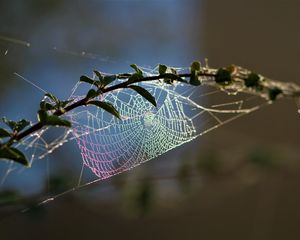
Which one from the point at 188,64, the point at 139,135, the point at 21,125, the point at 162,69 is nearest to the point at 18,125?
the point at 21,125

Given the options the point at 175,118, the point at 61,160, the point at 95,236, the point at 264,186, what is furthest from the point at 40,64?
the point at 175,118

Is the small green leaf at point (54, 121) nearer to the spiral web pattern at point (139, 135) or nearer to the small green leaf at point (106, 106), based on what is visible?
the small green leaf at point (106, 106)

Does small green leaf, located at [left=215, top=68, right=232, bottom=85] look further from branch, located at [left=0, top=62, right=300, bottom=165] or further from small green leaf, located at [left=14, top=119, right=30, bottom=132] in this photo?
small green leaf, located at [left=14, top=119, right=30, bottom=132]

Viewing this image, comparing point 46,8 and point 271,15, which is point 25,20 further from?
point 271,15

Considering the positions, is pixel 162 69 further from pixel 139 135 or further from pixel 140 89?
pixel 139 135

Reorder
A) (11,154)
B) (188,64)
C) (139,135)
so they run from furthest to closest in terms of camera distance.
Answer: (188,64) → (139,135) → (11,154)

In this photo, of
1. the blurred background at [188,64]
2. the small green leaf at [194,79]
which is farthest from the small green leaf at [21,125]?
the blurred background at [188,64]

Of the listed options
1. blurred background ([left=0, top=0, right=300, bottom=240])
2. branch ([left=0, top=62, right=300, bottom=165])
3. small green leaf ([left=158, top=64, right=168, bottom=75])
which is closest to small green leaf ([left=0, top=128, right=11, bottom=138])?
branch ([left=0, top=62, right=300, bottom=165])

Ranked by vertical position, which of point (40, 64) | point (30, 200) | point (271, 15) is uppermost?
point (271, 15)

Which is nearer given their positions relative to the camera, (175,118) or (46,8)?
(175,118)

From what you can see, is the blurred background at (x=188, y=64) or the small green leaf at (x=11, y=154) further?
the blurred background at (x=188, y=64)

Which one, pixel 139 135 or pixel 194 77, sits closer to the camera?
pixel 194 77
